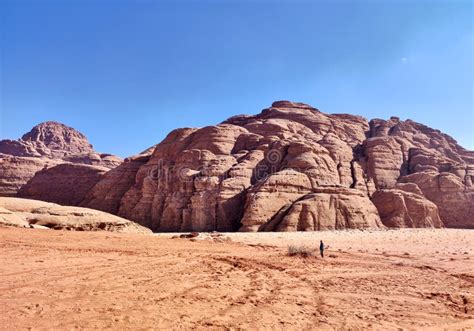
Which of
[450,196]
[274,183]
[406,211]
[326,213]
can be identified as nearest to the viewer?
[326,213]

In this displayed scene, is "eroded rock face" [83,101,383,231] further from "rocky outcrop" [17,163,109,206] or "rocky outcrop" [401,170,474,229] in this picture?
"rocky outcrop" [401,170,474,229]

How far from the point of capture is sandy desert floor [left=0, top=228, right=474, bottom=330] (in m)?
5.87

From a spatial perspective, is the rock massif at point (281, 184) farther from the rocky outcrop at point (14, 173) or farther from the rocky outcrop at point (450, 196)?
the rocky outcrop at point (14, 173)

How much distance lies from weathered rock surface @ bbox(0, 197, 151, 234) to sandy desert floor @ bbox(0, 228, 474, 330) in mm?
9544

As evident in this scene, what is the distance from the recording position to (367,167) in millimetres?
53906

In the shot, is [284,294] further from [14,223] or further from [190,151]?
[190,151]

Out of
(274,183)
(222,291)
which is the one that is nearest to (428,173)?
(274,183)

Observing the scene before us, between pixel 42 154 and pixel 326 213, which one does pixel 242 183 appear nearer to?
pixel 326 213

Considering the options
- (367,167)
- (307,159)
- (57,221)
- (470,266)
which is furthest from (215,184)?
(470,266)

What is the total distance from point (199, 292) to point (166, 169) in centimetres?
4096

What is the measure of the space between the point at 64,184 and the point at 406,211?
55.9 m

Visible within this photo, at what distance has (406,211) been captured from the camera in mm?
40188

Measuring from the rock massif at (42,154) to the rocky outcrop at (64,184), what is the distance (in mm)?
789

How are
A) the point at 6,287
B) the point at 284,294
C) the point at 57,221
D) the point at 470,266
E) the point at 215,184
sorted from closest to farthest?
the point at 6,287
the point at 284,294
the point at 470,266
the point at 57,221
the point at 215,184
